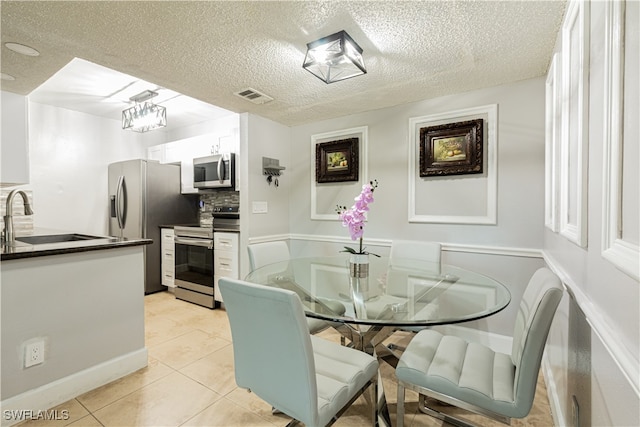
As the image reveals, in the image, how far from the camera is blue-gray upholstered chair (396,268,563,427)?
1.03 m

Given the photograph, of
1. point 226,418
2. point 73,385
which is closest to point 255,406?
point 226,418

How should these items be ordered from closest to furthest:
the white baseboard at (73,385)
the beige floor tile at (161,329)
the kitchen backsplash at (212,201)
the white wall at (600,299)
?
1. the white wall at (600,299)
2. the white baseboard at (73,385)
3. the beige floor tile at (161,329)
4. the kitchen backsplash at (212,201)

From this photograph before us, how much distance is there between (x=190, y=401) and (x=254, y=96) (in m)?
2.46

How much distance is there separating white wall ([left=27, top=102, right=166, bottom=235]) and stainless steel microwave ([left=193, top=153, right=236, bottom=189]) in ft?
5.42

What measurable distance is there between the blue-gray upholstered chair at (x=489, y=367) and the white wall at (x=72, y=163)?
472 cm

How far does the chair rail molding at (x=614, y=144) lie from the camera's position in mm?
759

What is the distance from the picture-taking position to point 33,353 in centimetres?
165

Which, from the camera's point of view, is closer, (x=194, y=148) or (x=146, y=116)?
(x=146, y=116)

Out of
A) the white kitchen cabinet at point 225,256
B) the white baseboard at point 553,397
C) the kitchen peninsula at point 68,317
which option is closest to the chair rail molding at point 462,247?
the white kitchen cabinet at point 225,256

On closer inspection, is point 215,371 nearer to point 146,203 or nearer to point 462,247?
point 462,247

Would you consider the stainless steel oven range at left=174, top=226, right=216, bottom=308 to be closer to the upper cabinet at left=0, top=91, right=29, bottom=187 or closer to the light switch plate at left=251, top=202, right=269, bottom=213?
the light switch plate at left=251, top=202, right=269, bottom=213

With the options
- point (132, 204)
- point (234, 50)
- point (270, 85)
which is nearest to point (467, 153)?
point (270, 85)

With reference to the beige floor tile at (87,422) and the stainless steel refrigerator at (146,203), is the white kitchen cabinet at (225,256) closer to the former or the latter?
the stainless steel refrigerator at (146,203)

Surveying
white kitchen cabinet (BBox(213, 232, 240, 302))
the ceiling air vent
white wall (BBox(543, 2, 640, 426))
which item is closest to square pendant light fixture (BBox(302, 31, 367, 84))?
the ceiling air vent
